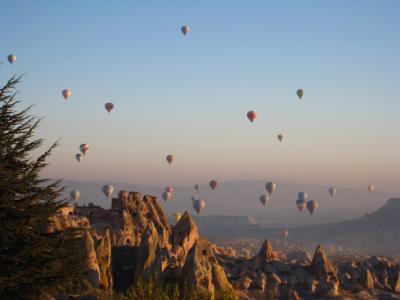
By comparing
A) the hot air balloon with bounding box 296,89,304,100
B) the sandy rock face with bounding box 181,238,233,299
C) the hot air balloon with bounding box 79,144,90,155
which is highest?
the hot air balloon with bounding box 296,89,304,100

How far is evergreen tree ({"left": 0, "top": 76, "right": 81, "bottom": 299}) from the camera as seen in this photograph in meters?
20.5

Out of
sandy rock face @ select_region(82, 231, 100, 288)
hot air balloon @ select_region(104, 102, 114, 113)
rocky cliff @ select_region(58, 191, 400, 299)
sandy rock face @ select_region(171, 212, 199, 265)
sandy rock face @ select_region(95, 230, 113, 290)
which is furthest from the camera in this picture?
hot air balloon @ select_region(104, 102, 114, 113)

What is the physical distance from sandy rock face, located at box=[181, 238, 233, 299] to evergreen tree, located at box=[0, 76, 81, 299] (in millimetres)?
25196

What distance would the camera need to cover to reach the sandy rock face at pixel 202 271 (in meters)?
47.6

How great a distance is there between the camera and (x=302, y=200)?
12950 centimetres

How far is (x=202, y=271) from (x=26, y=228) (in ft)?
95.3

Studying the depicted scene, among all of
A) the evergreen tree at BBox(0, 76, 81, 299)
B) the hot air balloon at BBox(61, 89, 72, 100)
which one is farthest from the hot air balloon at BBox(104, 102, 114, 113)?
the evergreen tree at BBox(0, 76, 81, 299)

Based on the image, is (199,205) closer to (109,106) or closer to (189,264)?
(109,106)

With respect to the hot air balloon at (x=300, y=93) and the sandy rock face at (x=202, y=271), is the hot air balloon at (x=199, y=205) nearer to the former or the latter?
the hot air balloon at (x=300, y=93)

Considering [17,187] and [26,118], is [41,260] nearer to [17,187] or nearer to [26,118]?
[17,187]

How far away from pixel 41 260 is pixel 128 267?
38.3m

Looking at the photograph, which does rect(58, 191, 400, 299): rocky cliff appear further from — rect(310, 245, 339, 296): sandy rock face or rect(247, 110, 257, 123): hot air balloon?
rect(247, 110, 257, 123): hot air balloon

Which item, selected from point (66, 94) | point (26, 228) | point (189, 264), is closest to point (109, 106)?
point (66, 94)

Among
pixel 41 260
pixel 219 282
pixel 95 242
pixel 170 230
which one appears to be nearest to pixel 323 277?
pixel 170 230
